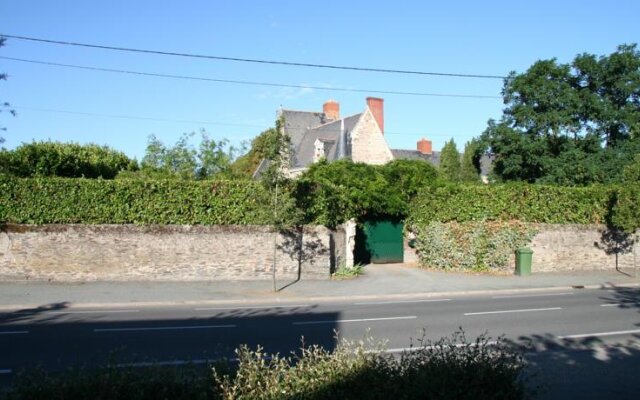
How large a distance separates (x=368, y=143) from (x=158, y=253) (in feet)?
79.7

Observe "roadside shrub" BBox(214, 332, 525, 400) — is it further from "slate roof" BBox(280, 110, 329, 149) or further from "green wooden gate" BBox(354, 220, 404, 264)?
"slate roof" BBox(280, 110, 329, 149)

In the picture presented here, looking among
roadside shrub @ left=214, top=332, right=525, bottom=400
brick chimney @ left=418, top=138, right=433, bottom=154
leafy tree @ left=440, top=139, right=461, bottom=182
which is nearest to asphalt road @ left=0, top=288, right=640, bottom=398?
roadside shrub @ left=214, top=332, right=525, bottom=400

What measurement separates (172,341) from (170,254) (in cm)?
935

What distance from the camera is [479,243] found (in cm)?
2330

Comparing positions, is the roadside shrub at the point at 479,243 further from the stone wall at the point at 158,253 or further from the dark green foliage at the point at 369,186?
the stone wall at the point at 158,253

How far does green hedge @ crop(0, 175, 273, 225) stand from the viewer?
19.0m

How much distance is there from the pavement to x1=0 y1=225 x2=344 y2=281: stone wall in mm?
425

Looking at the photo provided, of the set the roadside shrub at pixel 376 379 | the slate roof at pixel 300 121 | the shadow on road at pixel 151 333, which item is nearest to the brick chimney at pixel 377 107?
the slate roof at pixel 300 121

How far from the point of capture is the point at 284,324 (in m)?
12.7

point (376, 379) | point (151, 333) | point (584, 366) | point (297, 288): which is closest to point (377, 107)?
point (297, 288)

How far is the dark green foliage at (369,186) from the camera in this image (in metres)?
22.0

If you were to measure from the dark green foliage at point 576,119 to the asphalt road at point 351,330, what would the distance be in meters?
16.7

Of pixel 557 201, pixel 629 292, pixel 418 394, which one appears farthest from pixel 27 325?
pixel 557 201

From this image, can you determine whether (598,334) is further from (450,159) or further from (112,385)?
(450,159)
